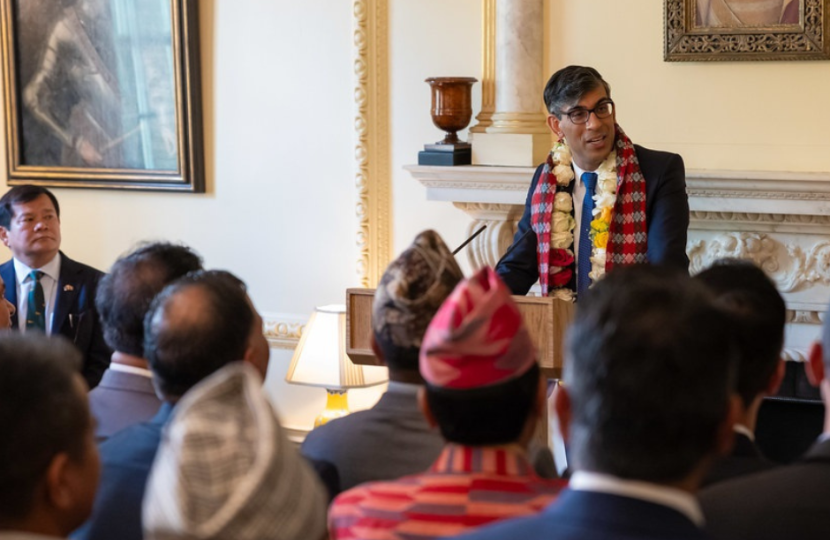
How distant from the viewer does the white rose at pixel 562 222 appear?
394 cm

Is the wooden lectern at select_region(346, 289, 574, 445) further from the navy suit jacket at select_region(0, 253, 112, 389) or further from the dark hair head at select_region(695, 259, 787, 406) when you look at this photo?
the navy suit jacket at select_region(0, 253, 112, 389)

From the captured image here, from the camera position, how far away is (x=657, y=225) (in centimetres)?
375

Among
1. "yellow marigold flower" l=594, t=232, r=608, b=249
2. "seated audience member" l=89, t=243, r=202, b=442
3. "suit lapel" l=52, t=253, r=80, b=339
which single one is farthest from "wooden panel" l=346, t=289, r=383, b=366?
"suit lapel" l=52, t=253, r=80, b=339

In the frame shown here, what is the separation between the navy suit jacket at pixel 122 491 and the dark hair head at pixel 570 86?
206cm

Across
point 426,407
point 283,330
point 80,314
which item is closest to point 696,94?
point 283,330

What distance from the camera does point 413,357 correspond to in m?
2.20

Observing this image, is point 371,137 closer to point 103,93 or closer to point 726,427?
point 103,93

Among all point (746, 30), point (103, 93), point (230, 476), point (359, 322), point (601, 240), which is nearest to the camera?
point (230, 476)

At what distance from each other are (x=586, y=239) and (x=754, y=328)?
1968 mm

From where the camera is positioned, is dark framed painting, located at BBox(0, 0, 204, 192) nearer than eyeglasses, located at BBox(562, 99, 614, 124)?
No

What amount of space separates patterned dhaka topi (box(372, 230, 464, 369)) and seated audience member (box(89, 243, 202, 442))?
640 millimetres

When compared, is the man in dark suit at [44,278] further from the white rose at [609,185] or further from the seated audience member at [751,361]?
the seated audience member at [751,361]

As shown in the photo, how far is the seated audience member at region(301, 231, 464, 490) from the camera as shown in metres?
2.15

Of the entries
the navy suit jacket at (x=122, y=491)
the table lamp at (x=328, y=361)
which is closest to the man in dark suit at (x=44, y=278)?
the table lamp at (x=328, y=361)
